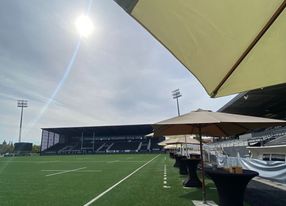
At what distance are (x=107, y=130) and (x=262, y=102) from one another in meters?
56.8

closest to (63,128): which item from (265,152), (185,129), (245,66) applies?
(265,152)

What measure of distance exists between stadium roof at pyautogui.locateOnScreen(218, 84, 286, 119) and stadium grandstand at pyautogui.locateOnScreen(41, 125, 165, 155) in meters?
41.6

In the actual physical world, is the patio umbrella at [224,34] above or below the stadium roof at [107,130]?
below

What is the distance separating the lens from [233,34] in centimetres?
224

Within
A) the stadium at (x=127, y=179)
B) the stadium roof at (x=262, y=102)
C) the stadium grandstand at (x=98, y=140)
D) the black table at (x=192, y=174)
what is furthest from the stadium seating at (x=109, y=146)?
the black table at (x=192, y=174)

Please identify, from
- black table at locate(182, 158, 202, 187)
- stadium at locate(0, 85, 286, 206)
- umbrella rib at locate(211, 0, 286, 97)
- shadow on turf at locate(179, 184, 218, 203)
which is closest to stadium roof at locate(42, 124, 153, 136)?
stadium at locate(0, 85, 286, 206)

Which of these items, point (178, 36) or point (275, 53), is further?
point (178, 36)

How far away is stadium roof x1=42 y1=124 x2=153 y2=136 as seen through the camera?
7719 centimetres

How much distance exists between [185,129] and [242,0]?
7.31m

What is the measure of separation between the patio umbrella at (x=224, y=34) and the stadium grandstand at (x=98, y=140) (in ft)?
235

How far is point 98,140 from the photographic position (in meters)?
87.8

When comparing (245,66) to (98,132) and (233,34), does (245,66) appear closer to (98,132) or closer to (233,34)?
(233,34)

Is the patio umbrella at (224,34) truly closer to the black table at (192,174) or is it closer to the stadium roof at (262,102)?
the black table at (192,174)

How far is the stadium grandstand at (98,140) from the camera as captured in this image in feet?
253
